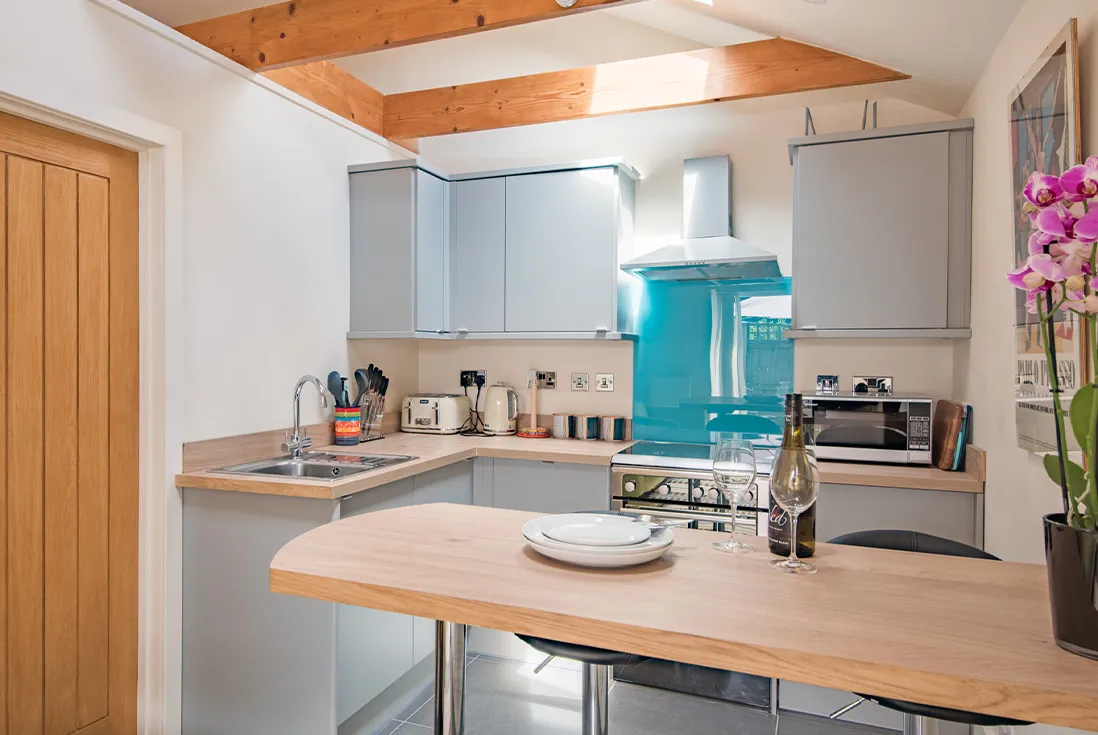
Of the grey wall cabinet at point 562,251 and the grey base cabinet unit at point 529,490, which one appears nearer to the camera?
the grey base cabinet unit at point 529,490

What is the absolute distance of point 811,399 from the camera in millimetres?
2754

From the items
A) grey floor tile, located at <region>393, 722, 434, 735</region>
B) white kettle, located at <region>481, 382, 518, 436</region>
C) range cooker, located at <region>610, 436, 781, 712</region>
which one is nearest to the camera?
grey floor tile, located at <region>393, 722, 434, 735</region>

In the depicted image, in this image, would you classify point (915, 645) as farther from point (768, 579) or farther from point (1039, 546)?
point (1039, 546)

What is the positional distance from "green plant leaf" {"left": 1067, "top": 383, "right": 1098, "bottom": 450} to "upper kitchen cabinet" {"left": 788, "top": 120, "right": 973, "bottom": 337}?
6.24 ft

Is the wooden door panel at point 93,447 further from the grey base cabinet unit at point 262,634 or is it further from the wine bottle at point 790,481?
the wine bottle at point 790,481

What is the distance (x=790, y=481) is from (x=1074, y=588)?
0.44m

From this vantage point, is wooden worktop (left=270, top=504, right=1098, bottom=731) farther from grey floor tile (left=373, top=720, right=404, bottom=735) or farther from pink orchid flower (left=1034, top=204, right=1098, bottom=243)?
grey floor tile (left=373, top=720, right=404, bottom=735)

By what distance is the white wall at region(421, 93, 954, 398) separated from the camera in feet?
9.73

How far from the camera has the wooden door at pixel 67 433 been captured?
6.35 ft

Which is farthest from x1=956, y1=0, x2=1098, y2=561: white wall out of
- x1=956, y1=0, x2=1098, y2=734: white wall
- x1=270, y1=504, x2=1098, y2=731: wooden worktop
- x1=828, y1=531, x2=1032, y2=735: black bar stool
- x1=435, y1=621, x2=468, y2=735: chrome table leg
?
x1=435, y1=621, x2=468, y2=735: chrome table leg

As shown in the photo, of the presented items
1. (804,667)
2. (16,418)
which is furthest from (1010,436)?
(16,418)

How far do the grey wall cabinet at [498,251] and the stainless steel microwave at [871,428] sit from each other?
98 cm

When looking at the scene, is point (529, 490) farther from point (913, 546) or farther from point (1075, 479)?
point (1075, 479)

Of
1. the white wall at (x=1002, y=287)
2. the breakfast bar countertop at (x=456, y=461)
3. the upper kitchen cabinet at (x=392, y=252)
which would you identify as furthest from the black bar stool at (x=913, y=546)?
the upper kitchen cabinet at (x=392, y=252)
